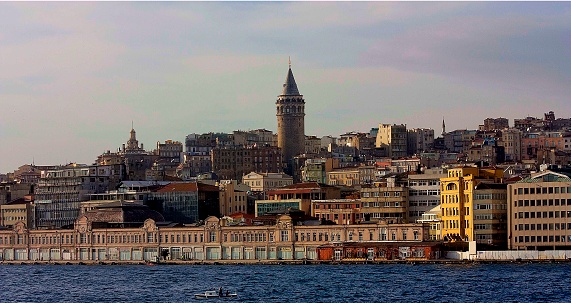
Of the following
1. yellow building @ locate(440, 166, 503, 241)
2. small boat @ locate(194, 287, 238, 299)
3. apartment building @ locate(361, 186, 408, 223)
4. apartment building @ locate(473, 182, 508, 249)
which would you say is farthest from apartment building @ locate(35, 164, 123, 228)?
small boat @ locate(194, 287, 238, 299)

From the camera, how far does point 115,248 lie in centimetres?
15338

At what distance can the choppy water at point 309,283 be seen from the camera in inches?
3814

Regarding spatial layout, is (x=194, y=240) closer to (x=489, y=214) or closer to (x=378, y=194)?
(x=378, y=194)

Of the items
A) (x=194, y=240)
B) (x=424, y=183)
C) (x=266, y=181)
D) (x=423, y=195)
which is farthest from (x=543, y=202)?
(x=266, y=181)

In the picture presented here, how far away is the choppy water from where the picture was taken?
9688 cm

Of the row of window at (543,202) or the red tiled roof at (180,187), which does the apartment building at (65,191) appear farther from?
the row of window at (543,202)

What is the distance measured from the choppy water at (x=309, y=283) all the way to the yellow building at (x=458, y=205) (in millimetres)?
8615

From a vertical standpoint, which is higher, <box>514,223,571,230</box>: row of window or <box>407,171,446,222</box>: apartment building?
<box>407,171,446,222</box>: apartment building

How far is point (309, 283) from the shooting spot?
110000 millimetres

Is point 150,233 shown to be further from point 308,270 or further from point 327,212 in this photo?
point 308,270

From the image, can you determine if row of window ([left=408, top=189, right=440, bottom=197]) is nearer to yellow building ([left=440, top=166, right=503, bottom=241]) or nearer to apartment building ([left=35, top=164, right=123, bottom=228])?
yellow building ([left=440, top=166, right=503, bottom=241])

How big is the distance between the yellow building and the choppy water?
8615 millimetres

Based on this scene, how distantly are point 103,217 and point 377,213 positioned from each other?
32.1 meters

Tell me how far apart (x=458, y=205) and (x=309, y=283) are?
89.0 feet
